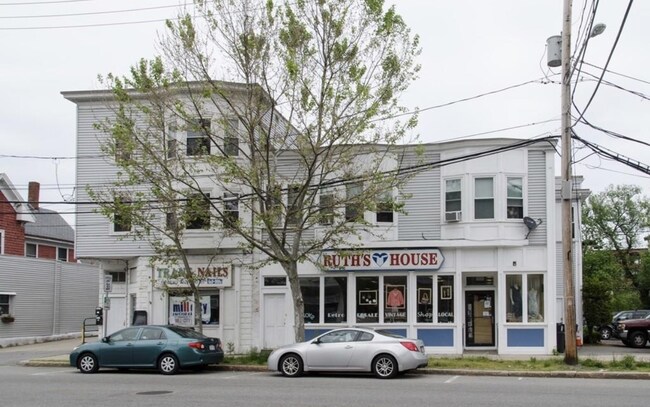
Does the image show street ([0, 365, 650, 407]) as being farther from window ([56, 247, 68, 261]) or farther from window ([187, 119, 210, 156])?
window ([56, 247, 68, 261])

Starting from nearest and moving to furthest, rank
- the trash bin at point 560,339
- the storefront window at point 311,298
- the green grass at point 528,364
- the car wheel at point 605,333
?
1. the green grass at point 528,364
2. the trash bin at point 560,339
3. the storefront window at point 311,298
4. the car wheel at point 605,333

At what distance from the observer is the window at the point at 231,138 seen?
20938mm

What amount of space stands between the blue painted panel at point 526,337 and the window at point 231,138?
10505 mm

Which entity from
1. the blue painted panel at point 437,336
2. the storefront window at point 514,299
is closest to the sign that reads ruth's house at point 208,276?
the blue painted panel at point 437,336

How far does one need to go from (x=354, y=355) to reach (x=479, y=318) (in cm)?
826

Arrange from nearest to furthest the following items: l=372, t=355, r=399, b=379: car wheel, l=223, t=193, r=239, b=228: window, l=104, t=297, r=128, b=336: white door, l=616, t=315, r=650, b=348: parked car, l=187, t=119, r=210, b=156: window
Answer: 1. l=372, t=355, r=399, b=379: car wheel
2. l=187, t=119, r=210, b=156: window
3. l=223, t=193, r=239, b=228: window
4. l=104, t=297, r=128, b=336: white door
5. l=616, t=315, r=650, b=348: parked car

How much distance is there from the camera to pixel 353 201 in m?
20.8

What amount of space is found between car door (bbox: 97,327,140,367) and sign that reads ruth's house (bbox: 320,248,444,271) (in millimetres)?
6792

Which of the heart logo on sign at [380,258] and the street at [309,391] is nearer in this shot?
the street at [309,391]

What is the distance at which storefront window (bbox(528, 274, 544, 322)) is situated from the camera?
2366cm

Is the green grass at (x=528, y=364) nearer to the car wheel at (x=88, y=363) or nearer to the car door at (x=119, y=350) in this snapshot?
the car door at (x=119, y=350)

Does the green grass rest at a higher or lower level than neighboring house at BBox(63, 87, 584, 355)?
lower

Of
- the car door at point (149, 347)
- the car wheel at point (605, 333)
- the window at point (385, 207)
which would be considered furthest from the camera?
the car wheel at point (605, 333)

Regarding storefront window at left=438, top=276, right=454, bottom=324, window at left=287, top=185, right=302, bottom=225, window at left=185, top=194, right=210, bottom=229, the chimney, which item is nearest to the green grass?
storefront window at left=438, top=276, right=454, bottom=324
